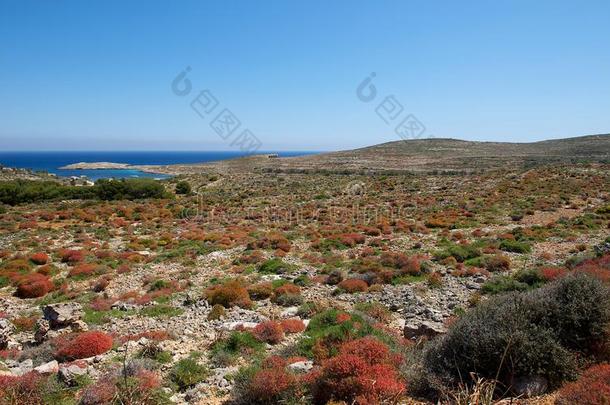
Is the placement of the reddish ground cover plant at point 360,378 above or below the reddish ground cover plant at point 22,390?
above

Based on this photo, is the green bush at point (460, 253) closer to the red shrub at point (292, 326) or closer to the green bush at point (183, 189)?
the red shrub at point (292, 326)

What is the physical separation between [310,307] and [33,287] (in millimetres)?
10160

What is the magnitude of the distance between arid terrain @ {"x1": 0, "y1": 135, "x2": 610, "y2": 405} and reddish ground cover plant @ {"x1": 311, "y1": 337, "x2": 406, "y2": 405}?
1.1 inches

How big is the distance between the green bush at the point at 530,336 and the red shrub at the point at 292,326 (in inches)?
141

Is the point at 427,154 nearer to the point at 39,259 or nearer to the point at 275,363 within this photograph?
the point at 39,259

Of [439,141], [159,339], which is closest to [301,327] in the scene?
[159,339]

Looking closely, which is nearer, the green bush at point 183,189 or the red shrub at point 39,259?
the red shrub at point 39,259

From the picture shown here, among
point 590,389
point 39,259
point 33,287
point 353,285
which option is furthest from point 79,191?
point 590,389

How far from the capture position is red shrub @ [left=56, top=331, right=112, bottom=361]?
7707mm

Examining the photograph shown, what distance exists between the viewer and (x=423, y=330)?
834cm

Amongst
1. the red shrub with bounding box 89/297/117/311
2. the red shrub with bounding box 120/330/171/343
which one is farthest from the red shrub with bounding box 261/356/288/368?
the red shrub with bounding box 89/297/117/311

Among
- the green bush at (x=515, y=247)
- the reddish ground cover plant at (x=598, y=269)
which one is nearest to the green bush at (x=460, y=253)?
the green bush at (x=515, y=247)

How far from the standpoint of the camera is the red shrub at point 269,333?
840 cm

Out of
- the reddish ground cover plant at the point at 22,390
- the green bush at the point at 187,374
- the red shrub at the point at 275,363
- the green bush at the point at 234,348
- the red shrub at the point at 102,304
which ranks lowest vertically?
the red shrub at the point at 102,304
